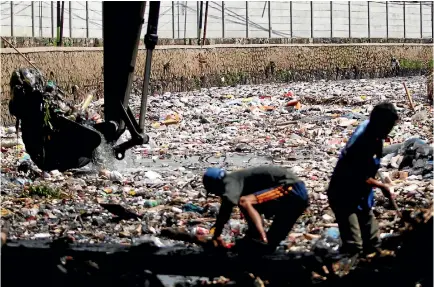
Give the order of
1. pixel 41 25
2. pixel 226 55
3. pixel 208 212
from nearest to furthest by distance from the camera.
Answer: pixel 208 212 < pixel 41 25 < pixel 226 55

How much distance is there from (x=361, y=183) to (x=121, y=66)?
17.3 ft

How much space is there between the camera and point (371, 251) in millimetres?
6211

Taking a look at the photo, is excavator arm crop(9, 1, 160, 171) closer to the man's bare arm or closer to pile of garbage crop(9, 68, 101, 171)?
pile of garbage crop(9, 68, 101, 171)

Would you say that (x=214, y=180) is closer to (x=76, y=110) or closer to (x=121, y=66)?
(x=121, y=66)

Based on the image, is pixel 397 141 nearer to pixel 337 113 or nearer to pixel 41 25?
pixel 337 113

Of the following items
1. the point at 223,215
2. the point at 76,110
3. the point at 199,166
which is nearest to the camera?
the point at 223,215

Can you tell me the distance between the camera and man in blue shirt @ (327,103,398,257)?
6.41 m

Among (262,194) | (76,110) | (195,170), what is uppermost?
(76,110)

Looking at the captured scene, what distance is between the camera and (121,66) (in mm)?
11227

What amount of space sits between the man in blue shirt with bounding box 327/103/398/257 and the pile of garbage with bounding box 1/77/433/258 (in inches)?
37.3

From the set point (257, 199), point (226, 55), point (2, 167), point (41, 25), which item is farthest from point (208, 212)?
point (226, 55)

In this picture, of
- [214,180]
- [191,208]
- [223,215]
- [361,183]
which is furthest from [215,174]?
[191,208]

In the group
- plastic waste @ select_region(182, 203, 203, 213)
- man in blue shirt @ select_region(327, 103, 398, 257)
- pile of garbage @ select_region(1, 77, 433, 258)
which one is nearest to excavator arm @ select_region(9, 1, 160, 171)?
pile of garbage @ select_region(1, 77, 433, 258)

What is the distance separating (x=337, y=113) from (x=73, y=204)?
33.6 feet
